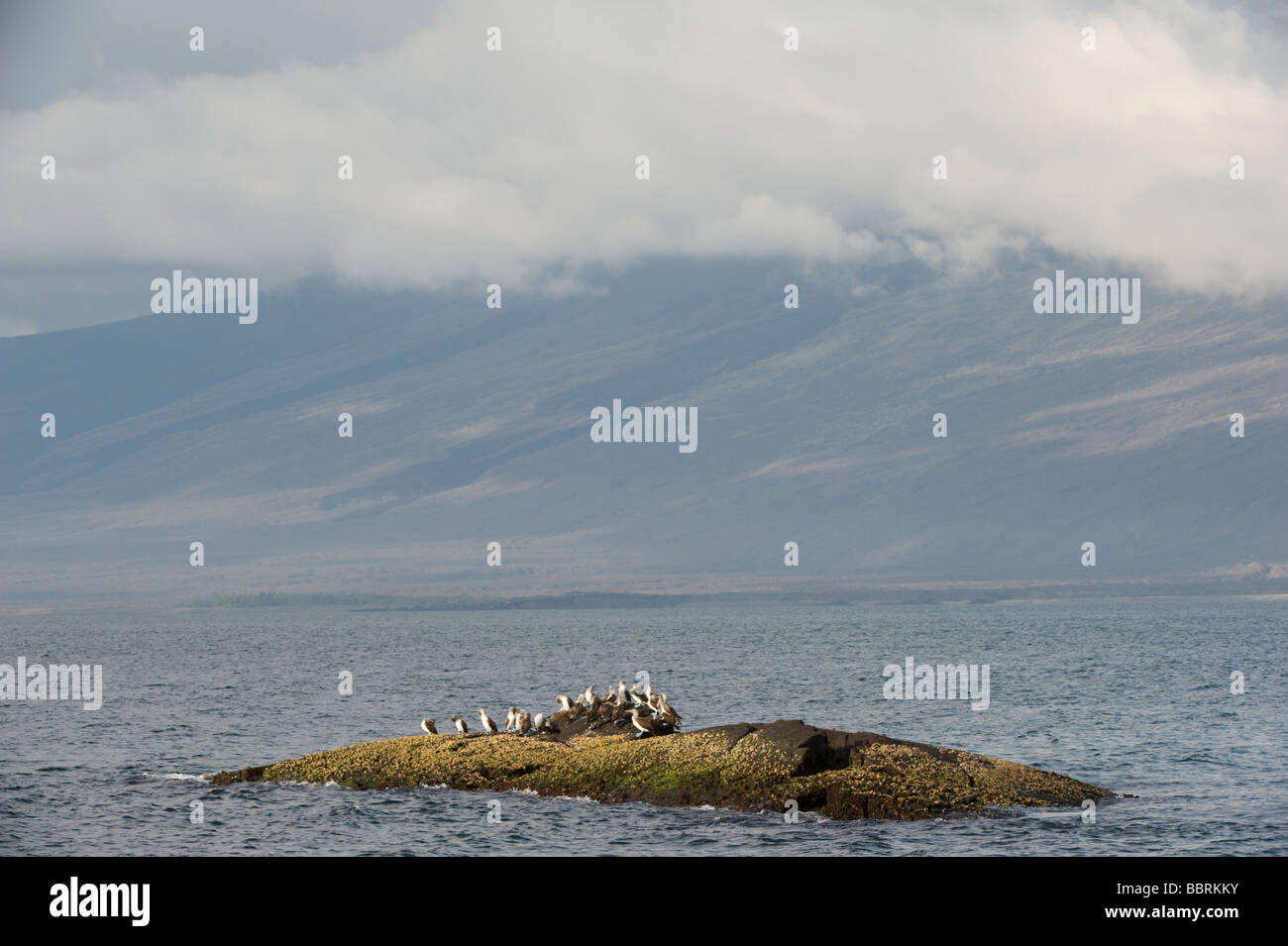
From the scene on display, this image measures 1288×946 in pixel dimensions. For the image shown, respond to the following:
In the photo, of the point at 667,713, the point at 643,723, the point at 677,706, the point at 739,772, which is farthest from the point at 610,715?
the point at 677,706

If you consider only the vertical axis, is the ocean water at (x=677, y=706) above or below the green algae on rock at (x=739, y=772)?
below

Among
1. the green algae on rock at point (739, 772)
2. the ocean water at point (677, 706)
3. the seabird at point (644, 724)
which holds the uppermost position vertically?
the seabird at point (644, 724)

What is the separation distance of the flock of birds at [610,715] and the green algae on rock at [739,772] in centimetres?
66

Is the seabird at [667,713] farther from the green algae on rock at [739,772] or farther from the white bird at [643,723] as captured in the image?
the green algae on rock at [739,772]

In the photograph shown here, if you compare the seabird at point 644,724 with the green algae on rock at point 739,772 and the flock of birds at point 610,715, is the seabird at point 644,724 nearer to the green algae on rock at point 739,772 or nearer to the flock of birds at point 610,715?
the flock of birds at point 610,715

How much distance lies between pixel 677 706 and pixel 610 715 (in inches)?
1089

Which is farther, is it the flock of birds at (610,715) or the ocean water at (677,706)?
the flock of birds at (610,715)

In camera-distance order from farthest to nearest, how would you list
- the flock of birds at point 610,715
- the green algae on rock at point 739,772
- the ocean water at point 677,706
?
the flock of birds at point 610,715 < the green algae on rock at point 739,772 < the ocean water at point 677,706

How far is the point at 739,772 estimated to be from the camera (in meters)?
41.2

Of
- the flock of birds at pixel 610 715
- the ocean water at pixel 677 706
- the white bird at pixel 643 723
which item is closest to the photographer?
the ocean water at pixel 677 706

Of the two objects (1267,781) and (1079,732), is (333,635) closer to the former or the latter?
(1079,732)

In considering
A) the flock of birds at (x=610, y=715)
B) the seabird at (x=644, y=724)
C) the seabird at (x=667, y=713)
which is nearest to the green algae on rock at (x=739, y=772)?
the seabird at (x=644, y=724)

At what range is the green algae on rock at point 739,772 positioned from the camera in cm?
3994
